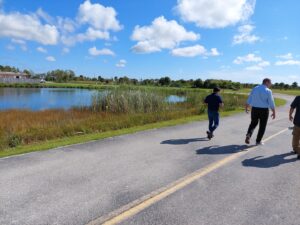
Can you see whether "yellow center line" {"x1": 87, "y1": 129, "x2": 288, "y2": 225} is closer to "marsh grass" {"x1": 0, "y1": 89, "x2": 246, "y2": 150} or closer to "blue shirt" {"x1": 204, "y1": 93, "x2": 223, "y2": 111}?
"blue shirt" {"x1": 204, "y1": 93, "x2": 223, "y2": 111}

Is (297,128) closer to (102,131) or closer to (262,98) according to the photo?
(262,98)

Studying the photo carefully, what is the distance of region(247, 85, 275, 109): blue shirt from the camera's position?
364 inches

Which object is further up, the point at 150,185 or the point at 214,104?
the point at 214,104

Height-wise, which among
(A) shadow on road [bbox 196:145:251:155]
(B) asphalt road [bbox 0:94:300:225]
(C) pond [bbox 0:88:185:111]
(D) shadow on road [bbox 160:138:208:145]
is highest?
(B) asphalt road [bbox 0:94:300:225]

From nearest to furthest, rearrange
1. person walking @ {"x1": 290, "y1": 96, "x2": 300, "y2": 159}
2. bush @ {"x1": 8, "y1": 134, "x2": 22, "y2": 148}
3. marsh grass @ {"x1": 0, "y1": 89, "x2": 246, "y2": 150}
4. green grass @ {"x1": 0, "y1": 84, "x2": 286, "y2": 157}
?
person walking @ {"x1": 290, "y1": 96, "x2": 300, "y2": 159} < green grass @ {"x1": 0, "y1": 84, "x2": 286, "y2": 157} < bush @ {"x1": 8, "y1": 134, "x2": 22, "y2": 148} < marsh grass @ {"x1": 0, "y1": 89, "x2": 246, "y2": 150}

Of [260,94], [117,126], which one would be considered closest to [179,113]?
[117,126]

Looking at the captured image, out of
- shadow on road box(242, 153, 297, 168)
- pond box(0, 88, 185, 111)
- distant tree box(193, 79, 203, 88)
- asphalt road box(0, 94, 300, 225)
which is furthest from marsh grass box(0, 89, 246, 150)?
distant tree box(193, 79, 203, 88)

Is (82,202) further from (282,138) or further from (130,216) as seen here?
(282,138)

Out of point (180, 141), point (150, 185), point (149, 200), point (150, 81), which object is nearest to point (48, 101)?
point (150, 81)

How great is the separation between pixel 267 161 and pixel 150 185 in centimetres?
353

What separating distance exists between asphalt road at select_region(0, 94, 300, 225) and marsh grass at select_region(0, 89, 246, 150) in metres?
4.86

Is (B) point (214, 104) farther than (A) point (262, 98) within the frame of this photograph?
Yes

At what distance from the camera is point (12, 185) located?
17.5ft

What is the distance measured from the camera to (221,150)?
866cm
